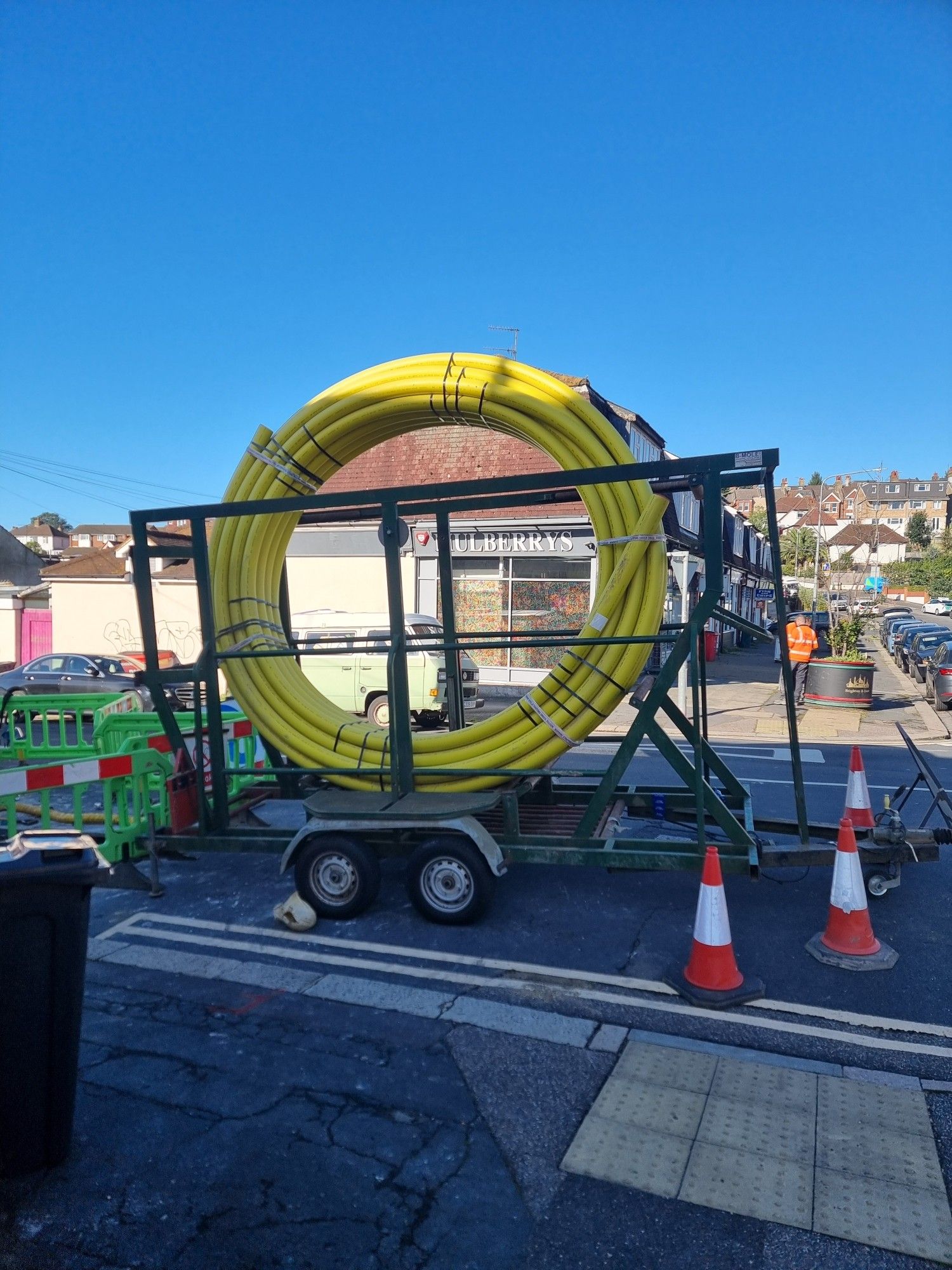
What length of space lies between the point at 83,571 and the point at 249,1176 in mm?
25300

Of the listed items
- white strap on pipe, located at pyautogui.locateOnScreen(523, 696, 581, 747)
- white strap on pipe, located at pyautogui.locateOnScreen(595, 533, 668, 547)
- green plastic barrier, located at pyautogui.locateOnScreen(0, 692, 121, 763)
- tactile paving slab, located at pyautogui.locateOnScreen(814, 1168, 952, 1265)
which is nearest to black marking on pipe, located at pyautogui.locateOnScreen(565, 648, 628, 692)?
white strap on pipe, located at pyautogui.locateOnScreen(523, 696, 581, 747)

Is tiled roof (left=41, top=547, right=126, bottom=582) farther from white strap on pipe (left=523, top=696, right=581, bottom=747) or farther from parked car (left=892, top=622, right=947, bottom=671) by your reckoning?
parked car (left=892, top=622, right=947, bottom=671)

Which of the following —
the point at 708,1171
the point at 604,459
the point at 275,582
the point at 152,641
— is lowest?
the point at 708,1171

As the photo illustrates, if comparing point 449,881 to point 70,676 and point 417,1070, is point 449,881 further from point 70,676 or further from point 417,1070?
point 70,676

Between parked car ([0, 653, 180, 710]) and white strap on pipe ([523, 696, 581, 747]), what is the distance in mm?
12376

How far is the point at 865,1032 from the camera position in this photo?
4012mm

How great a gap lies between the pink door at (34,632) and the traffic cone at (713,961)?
25.3m

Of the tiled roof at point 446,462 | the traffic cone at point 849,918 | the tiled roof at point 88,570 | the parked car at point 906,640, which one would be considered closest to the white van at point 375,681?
the tiled roof at point 446,462

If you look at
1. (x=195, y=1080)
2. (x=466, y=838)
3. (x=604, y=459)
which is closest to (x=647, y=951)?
(x=466, y=838)

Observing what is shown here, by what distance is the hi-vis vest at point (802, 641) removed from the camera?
15.1m

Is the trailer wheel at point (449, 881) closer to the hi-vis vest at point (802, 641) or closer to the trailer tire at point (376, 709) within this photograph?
the trailer tire at point (376, 709)

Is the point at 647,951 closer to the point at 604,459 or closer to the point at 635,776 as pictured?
the point at 604,459

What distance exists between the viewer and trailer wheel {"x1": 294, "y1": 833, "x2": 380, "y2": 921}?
17.9 feet

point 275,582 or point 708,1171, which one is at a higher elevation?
point 275,582
